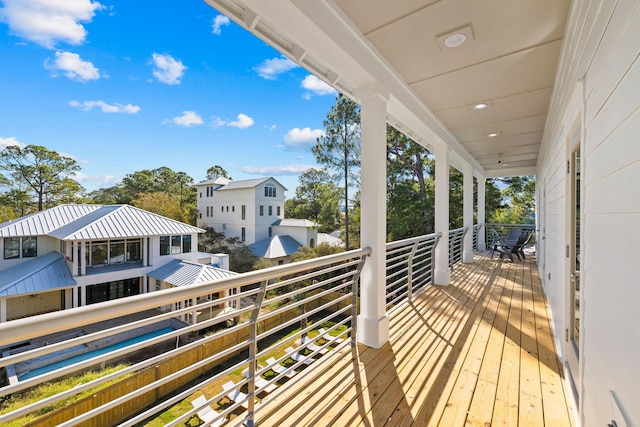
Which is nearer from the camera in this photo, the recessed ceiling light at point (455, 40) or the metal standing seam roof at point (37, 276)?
the recessed ceiling light at point (455, 40)

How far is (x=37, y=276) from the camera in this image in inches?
328

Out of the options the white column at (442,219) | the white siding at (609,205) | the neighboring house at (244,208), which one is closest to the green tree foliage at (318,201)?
the neighboring house at (244,208)

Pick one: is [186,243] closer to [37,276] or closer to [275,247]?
[37,276]

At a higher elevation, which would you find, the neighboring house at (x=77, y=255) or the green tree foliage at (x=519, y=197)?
the green tree foliage at (x=519, y=197)

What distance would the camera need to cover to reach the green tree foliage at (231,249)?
15.8 metres

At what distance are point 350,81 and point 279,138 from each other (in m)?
35.7

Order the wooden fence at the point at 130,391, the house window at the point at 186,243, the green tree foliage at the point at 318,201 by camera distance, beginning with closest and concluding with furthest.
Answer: the wooden fence at the point at 130,391 → the house window at the point at 186,243 → the green tree foliage at the point at 318,201

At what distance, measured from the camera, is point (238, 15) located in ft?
5.06

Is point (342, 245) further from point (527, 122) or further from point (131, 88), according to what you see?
point (131, 88)

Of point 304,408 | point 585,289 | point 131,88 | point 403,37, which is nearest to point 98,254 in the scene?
point 304,408

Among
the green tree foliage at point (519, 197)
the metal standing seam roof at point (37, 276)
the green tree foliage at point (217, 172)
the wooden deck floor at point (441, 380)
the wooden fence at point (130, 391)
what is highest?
the green tree foliage at point (217, 172)

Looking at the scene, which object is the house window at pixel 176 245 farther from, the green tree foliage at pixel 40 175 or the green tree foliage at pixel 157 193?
the green tree foliage at pixel 157 193

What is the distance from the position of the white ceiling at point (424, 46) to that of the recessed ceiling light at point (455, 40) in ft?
0.12

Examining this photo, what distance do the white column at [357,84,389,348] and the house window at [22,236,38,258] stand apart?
10561 mm
